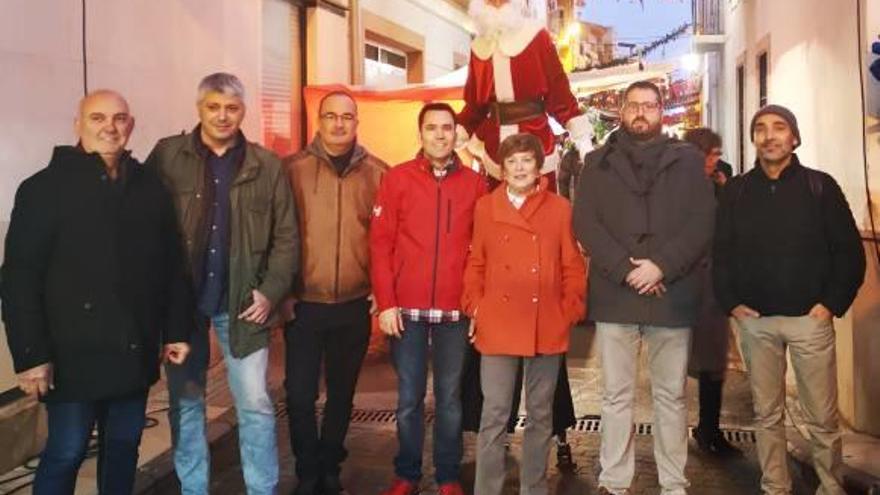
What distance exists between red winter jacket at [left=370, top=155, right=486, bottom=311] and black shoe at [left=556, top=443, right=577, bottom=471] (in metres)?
1.37

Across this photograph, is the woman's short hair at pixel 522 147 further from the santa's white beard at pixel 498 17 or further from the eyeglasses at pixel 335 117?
the santa's white beard at pixel 498 17

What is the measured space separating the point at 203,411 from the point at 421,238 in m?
1.33

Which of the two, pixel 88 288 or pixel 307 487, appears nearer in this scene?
pixel 88 288

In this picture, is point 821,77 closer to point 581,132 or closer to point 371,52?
point 581,132

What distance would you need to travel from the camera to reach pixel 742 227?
4.53 metres

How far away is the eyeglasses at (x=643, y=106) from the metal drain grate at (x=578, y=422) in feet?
7.55

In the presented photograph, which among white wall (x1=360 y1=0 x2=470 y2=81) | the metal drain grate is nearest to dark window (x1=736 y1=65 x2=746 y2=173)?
white wall (x1=360 y1=0 x2=470 y2=81)

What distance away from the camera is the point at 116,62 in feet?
19.8

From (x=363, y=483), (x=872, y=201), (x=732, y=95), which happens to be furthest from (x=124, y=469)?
(x=732, y=95)

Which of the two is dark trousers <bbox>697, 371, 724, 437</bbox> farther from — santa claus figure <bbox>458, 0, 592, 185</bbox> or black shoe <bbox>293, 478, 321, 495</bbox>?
black shoe <bbox>293, 478, 321, 495</bbox>

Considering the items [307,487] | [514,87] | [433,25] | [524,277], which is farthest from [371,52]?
[524,277]

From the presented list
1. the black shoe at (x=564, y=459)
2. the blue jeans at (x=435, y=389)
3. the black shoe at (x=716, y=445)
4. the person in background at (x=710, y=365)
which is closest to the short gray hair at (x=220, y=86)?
the blue jeans at (x=435, y=389)

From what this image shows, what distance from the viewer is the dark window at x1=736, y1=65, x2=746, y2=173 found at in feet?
43.5

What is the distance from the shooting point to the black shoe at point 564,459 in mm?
5426
